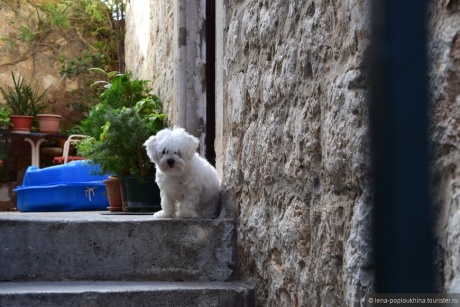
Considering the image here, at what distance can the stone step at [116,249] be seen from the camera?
285 cm

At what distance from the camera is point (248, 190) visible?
9.05 feet

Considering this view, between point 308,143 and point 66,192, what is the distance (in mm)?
4477

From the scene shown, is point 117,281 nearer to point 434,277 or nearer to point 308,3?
point 308,3

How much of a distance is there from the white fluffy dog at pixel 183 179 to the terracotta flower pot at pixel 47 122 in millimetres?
5772

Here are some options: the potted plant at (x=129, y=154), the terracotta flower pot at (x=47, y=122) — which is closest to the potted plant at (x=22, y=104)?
the terracotta flower pot at (x=47, y=122)

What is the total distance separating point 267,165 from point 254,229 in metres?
0.33

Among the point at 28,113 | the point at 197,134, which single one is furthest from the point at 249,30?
the point at 28,113

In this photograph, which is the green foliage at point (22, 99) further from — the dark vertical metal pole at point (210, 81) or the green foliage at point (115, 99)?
the dark vertical metal pole at point (210, 81)

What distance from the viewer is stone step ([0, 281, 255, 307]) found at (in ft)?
8.18

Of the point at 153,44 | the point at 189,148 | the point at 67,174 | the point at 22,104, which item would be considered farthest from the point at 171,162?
the point at 22,104

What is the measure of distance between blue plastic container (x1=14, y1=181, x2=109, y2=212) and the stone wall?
10.2 ft

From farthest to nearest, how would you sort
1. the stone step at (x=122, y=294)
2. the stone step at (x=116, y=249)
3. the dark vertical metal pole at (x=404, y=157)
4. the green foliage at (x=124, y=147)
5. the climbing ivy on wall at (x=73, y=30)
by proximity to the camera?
the climbing ivy on wall at (x=73, y=30) → the green foliage at (x=124, y=147) → the stone step at (x=116, y=249) → the stone step at (x=122, y=294) → the dark vertical metal pole at (x=404, y=157)

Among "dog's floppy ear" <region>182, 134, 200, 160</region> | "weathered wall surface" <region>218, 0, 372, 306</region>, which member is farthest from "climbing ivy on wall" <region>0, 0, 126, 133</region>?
"weathered wall surface" <region>218, 0, 372, 306</region>

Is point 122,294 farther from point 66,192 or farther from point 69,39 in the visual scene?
point 69,39
